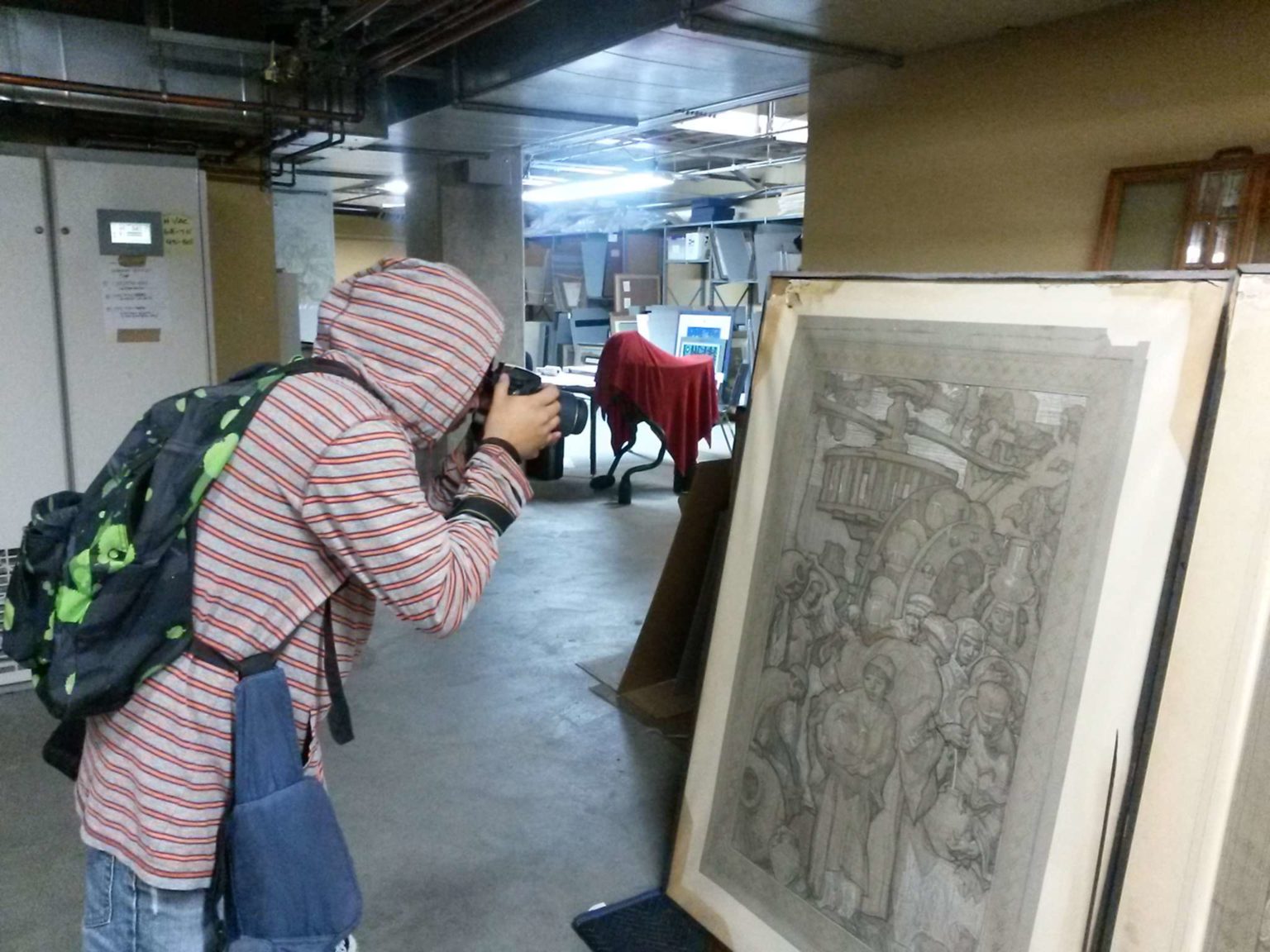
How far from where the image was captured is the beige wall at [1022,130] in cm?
192

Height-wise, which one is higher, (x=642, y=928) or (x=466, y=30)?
(x=466, y=30)

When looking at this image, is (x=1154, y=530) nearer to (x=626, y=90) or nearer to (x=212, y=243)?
(x=626, y=90)

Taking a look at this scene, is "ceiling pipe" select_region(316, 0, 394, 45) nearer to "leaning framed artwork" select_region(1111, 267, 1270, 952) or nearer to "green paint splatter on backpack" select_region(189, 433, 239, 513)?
"green paint splatter on backpack" select_region(189, 433, 239, 513)

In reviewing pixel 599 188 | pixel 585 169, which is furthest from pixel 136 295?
pixel 599 188

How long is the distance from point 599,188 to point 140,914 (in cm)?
797

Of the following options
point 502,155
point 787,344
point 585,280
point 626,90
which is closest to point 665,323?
point 585,280

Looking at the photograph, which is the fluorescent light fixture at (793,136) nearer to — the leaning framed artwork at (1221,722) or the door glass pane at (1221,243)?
the door glass pane at (1221,243)

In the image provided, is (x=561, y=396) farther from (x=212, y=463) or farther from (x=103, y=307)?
(x=103, y=307)

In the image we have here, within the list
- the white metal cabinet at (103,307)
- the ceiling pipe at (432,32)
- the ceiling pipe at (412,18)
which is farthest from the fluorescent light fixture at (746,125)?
the white metal cabinet at (103,307)

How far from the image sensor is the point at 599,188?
841 centimetres

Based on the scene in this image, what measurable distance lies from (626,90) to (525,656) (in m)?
2.03

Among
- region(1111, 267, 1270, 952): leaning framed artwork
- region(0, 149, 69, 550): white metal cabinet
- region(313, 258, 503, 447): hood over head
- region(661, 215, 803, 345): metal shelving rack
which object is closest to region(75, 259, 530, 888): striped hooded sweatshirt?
region(313, 258, 503, 447): hood over head

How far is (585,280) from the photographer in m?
11.2

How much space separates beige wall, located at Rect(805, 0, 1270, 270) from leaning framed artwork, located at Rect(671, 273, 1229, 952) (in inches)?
33.2
